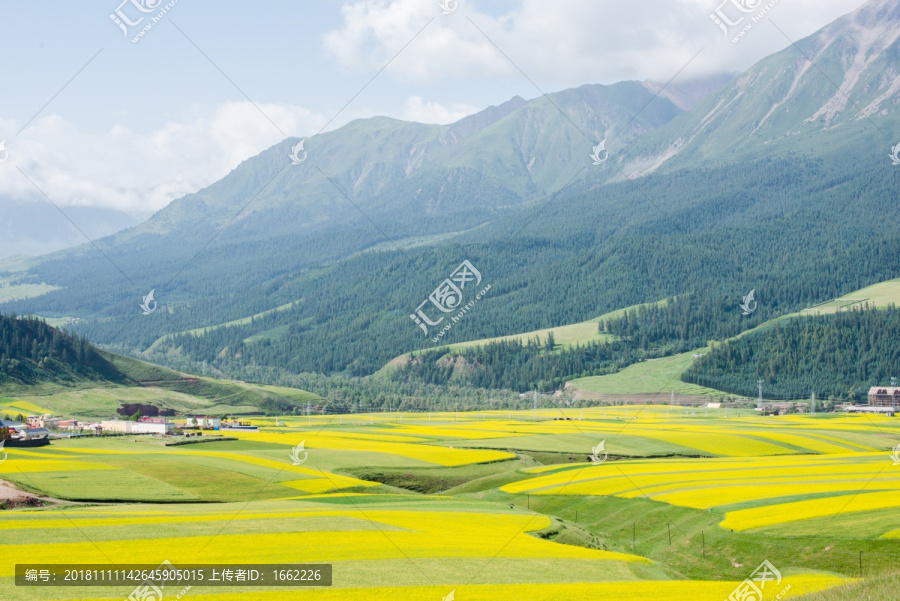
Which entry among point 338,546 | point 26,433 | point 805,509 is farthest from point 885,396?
point 338,546

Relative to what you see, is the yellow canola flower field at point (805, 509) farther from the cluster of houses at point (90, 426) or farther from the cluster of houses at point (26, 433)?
the cluster of houses at point (90, 426)

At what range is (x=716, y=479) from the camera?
7344cm

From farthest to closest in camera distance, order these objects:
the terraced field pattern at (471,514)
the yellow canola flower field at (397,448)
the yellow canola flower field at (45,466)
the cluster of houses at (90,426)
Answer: the cluster of houses at (90,426) < the yellow canola flower field at (397,448) < the yellow canola flower field at (45,466) < the terraced field pattern at (471,514)

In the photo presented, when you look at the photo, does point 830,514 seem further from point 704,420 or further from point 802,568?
point 704,420

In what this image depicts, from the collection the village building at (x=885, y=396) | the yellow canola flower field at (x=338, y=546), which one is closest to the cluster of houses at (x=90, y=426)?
the yellow canola flower field at (x=338, y=546)

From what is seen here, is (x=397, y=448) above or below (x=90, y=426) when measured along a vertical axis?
below

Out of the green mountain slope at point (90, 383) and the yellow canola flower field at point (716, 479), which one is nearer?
the yellow canola flower field at point (716, 479)

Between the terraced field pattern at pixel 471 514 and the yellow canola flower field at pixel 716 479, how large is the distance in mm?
237

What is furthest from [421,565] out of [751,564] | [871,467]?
[871,467]

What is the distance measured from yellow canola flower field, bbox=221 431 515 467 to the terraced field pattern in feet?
1.49

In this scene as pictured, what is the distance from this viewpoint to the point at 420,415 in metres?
169

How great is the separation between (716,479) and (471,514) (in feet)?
84.9

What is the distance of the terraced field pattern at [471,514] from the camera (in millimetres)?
38375

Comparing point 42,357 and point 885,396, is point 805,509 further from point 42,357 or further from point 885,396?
point 885,396
